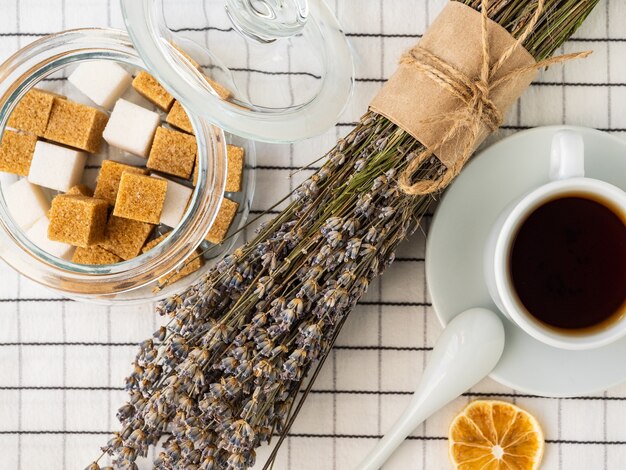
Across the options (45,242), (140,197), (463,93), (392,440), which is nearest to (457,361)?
(392,440)

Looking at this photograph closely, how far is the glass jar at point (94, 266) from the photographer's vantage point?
825 millimetres

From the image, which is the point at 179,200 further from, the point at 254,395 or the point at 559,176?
the point at 559,176

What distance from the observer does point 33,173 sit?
88cm

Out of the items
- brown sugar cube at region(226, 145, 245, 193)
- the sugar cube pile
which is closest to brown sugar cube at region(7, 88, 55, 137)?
the sugar cube pile

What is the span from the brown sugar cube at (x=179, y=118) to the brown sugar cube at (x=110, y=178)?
0.08 metres

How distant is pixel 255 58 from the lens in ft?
2.72

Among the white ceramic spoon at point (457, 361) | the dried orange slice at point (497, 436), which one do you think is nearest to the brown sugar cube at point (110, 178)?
the white ceramic spoon at point (457, 361)

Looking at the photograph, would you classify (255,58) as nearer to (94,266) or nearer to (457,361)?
(94,266)

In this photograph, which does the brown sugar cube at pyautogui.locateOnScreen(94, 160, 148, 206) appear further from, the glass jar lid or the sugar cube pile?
the glass jar lid

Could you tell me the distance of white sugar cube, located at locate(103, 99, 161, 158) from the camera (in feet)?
2.88

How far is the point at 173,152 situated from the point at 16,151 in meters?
0.21

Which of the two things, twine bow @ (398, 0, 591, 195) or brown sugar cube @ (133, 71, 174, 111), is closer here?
twine bow @ (398, 0, 591, 195)

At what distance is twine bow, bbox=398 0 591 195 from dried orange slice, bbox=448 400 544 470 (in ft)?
1.19

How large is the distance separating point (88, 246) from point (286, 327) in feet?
0.97
